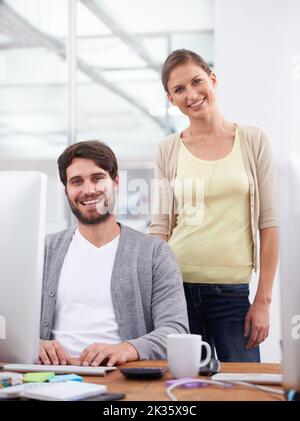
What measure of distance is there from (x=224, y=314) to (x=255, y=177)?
1.55ft

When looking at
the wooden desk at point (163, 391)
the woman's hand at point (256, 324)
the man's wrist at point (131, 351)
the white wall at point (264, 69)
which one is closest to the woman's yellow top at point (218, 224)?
the woman's hand at point (256, 324)

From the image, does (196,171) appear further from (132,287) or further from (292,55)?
(292,55)

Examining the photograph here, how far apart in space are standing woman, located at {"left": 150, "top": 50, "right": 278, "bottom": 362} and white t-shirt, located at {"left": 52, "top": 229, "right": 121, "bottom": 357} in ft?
1.20

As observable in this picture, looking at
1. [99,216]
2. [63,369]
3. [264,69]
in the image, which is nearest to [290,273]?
[63,369]

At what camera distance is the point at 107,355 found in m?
1.41

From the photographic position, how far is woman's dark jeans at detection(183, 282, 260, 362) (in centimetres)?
204

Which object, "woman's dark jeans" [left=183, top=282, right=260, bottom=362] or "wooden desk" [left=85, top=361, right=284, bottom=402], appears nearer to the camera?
"wooden desk" [left=85, top=361, right=284, bottom=402]

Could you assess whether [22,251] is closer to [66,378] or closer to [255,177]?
[66,378]

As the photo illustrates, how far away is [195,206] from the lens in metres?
2.10

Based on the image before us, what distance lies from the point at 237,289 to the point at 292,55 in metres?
1.72

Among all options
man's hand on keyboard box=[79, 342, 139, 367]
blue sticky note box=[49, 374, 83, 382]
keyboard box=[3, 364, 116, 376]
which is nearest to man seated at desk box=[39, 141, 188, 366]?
man's hand on keyboard box=[79, 342, 139, 367]

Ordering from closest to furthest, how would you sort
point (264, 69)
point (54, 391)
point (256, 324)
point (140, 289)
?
point (54, 391) < point (140, 289) < point (256, 324) < point (264, 69)

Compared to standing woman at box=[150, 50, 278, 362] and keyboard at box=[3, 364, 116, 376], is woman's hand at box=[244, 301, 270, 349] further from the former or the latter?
keyboard at box=[3, 364, 116, 376]
